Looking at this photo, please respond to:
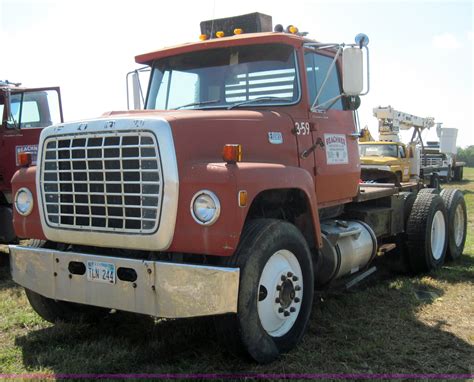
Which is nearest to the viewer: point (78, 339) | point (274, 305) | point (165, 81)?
point (274, 305)

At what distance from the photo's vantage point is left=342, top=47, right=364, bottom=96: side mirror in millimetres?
4660

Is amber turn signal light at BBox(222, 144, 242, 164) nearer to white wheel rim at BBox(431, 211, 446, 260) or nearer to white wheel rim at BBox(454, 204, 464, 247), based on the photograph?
white wheel rim at BBox(431, 211, 446, 260)

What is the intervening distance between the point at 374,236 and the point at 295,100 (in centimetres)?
208

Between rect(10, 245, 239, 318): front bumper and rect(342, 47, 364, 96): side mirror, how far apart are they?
2235 millimetres

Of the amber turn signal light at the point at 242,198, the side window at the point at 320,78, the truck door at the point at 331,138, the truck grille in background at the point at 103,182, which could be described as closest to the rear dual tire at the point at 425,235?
the truck door at the point at 331,138

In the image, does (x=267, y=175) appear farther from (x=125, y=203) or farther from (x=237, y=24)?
(x=237, y=24)

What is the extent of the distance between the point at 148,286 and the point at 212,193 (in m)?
0.78

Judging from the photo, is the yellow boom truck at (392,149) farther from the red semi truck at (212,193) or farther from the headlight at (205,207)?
the headlight at (205,207)

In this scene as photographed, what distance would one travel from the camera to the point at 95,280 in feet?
12.4

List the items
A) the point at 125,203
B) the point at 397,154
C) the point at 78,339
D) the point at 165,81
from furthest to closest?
the point at 397,154, the point at 165,81, the point at 78,339, the point at 125,203

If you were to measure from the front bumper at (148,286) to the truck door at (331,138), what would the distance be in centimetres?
187

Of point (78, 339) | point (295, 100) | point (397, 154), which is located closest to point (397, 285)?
point (295, 100)

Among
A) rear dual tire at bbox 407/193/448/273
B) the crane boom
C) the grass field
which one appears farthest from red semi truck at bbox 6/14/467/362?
the crane boom

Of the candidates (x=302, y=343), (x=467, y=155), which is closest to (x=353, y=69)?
(x=302, y=343)
